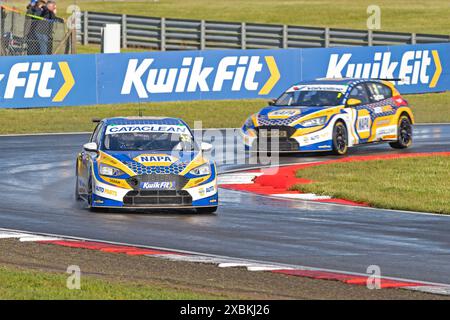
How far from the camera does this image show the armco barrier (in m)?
33.2

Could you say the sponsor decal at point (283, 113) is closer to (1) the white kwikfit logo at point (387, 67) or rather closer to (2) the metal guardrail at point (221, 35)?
(1) the white kwikfit logo at point (387, 67)

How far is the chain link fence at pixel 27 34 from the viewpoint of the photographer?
1369 inches

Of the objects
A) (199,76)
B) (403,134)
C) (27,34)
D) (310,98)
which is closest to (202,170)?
(310,98)

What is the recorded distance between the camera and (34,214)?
1752cm

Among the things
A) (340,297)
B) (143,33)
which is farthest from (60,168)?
(143,33)

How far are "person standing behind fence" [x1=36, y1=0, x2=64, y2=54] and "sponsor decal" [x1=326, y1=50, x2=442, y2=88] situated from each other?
8082mm

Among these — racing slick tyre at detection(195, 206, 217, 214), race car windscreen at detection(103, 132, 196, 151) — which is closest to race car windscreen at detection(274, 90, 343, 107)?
race car windscreen at detection(103, 132, 196, 151)

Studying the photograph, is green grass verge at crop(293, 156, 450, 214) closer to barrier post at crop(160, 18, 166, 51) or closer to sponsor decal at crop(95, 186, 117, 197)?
sponsor decal at crop(95, 186, 117, 197)

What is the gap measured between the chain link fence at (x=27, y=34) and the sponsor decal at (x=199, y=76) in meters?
2.88

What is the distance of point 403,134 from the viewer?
27.5 metres

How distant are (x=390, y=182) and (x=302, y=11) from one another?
51.1 meters

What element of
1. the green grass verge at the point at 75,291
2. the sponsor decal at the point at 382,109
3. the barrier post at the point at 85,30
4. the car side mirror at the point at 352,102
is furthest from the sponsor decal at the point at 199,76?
the green grass verge at the point at 75,291

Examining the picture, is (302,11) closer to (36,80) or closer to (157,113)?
(157,113)
